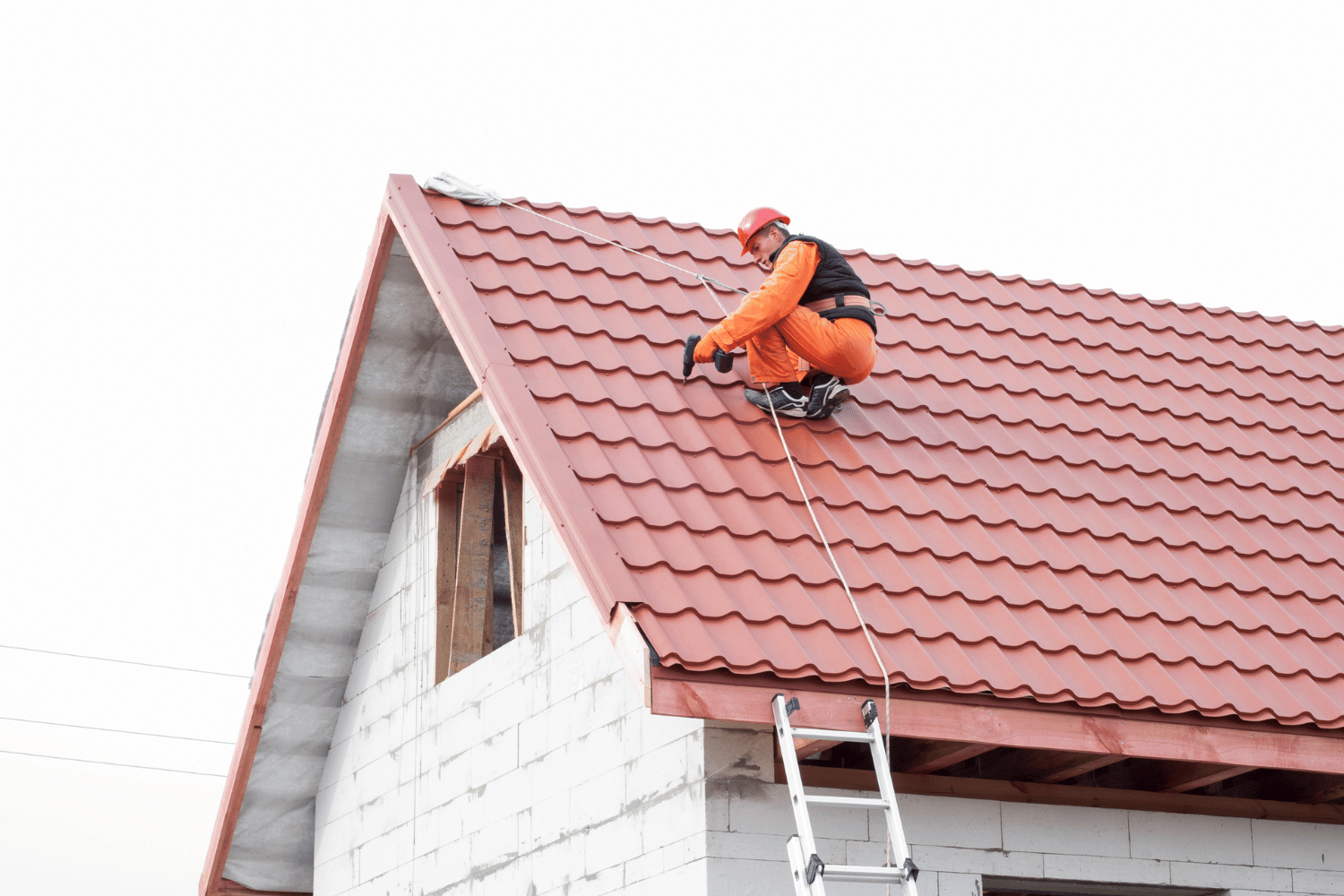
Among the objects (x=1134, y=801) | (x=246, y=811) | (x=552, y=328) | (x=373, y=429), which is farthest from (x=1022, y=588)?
(x=246, y=811)

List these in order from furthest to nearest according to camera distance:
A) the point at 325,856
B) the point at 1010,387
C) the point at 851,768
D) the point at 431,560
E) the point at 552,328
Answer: the point at 325,856, the point at 431,560, the point at 1010,387, the point at 552,328, the point at 851,768

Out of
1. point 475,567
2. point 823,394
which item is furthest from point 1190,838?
point 475,567

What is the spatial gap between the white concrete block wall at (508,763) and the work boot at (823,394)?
1.38 meters

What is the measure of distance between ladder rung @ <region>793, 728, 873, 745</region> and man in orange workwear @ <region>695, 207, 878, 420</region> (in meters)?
2.11

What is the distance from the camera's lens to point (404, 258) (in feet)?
27.2

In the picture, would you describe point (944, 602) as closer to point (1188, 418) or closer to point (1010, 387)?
point (1010, 387)

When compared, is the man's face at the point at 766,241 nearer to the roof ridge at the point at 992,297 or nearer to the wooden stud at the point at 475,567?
the roof ridge at the point at 992,297

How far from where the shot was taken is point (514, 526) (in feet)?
27.7

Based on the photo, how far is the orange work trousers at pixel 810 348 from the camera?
7.12 metres

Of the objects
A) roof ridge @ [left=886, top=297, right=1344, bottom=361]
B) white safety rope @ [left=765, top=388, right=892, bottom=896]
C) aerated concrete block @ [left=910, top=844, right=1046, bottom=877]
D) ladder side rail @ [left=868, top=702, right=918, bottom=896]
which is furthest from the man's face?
aerated concrete block @ [left=910, top=844, right=1046, bottom=877]

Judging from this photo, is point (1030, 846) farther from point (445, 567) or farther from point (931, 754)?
point (445, 567)

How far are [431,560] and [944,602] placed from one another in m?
3.76

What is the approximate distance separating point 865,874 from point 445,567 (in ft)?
13.9

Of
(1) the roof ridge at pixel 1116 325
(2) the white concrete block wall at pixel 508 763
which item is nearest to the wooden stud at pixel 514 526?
(2) the white concrete block wall at pixel 508 763
